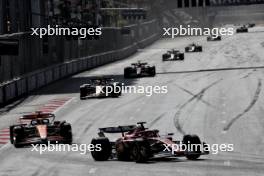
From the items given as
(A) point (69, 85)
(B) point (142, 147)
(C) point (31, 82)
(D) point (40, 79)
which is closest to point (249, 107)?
(B) point (142, 147)

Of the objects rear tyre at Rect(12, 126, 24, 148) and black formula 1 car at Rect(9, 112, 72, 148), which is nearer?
black formula 1 car at Rect(9, 112, 72, 148)

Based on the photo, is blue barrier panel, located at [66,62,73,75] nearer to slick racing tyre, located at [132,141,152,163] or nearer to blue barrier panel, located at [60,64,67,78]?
blue barrier panel, located at [60,64,67,78]

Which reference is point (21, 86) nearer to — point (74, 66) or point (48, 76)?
point (48, 76)

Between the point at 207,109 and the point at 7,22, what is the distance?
2676cm

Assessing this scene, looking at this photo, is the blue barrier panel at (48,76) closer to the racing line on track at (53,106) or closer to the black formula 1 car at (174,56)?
the racing line on track at (53,106)

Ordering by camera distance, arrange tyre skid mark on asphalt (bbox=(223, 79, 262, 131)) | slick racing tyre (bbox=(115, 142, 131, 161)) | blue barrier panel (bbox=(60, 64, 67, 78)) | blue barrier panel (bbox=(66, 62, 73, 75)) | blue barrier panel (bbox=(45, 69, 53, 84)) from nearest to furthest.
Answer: slick racing tyre (bbox=(115, 142, 131, 161)) → tyre skid mark on asphalt (bbox=(223, 79, 262, 131)) → blue barrier panel (bbox=(45, 69, 53, 84)) → blue barrier panel (bbox=(60, 64, 67, 78)) → blue barrier panel (bbox=(66, 62, 73, 75))

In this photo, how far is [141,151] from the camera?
Answer: 2500 centimetres

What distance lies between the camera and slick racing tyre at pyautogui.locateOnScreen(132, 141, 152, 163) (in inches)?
974

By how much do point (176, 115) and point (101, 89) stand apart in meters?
10.2

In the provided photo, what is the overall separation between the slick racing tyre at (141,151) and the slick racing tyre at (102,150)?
109 centimetres

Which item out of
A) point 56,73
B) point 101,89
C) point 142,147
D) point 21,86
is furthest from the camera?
point 56,73

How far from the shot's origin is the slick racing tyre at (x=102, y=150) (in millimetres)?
26016

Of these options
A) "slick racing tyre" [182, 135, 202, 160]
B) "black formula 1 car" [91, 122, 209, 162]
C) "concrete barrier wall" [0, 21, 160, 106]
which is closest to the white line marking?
"black formula 1 car" [91, 122, 209, 162]

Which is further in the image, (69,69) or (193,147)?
(69,69)
